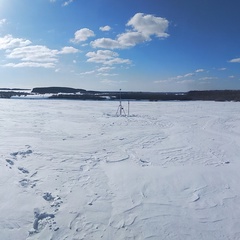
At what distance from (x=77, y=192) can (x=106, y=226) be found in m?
1.18

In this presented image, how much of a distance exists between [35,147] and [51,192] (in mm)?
3478

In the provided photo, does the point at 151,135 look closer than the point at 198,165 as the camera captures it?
No

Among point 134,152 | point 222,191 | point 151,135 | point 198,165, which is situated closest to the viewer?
point 222,191

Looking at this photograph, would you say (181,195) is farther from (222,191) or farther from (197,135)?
(197,135)

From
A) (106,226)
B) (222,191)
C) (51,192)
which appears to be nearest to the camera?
(106,226)

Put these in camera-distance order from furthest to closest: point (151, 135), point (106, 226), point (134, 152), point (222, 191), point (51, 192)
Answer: point (151, 135), point (134, 152), point (222, 191), point (51, 192), point (106, 226)

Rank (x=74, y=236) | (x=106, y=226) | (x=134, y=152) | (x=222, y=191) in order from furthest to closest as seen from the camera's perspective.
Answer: (x=134, y=152) < (x=222, y=191) < (x=106, y=226) < (x=74, y=236)

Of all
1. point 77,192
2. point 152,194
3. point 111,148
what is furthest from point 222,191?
point 111,148

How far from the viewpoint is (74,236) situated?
338 cm

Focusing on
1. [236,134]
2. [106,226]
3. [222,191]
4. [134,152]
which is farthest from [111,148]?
[236,134]

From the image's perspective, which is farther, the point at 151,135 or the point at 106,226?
the point at 151,135

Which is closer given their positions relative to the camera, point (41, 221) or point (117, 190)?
point (41, 221)

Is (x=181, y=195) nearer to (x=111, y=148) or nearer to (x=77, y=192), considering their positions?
(x=77, y=192)

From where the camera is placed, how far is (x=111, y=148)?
8055 mm
